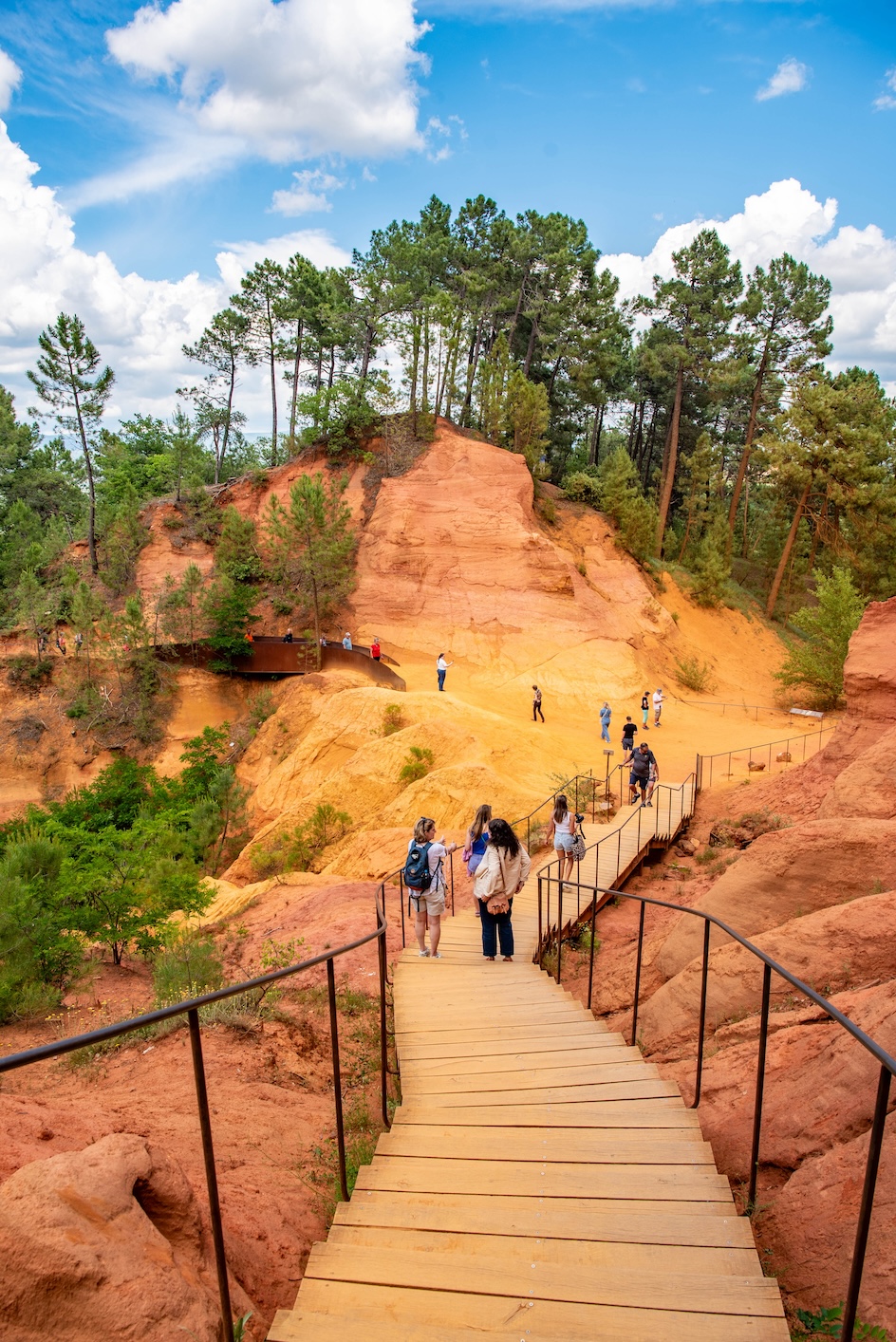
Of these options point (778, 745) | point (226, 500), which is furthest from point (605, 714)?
point (226, 500)

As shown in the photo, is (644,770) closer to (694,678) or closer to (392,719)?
(392,719)

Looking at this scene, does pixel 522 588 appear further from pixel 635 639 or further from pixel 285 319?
pixel 285 319

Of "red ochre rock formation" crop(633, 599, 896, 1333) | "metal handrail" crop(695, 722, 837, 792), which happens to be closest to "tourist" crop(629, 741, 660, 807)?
"metal handrail" crop(695, 722, 837, 792)

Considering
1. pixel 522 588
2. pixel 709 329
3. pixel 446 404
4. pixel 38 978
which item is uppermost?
pixel 709 329

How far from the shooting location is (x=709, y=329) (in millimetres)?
38469

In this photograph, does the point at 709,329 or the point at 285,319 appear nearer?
the point at 709,329

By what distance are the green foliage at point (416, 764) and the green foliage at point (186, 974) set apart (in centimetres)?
865

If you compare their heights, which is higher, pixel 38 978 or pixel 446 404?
pixel 446 404

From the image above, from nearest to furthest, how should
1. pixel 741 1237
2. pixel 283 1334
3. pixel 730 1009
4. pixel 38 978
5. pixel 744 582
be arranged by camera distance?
pixel 283 1334
pixel 741 1237
pixel 730 1009
pixel 38 978
pixel 744 582

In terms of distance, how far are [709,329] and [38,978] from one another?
40704mm

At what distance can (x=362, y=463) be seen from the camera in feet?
124

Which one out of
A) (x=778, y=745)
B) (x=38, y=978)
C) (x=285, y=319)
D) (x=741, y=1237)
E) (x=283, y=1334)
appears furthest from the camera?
(x=285, y=319)

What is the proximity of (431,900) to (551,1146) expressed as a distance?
4.24 metres

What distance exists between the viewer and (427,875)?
308 inches
